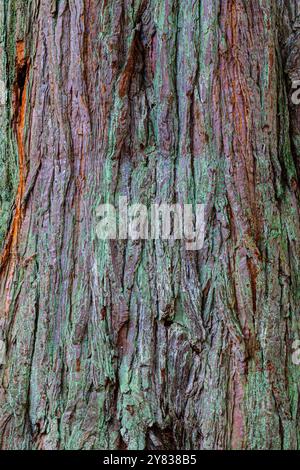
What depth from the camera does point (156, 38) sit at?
4.03 metres

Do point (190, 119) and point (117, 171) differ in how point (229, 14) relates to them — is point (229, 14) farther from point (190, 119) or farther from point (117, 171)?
point (117, 171)

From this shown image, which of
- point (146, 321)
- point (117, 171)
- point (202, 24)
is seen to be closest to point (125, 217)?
point (117, 171)

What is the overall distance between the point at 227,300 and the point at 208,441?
2.22ft

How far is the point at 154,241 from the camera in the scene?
387 centimetres

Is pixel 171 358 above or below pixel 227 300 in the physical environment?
below

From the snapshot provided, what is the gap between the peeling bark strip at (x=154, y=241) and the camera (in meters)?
3.71

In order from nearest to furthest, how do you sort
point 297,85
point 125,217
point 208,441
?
1. point 208,441
2. point 125,217
3. point 297,85

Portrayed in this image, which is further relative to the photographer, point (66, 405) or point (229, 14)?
point (229, 14)

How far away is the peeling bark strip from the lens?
3.71 metres

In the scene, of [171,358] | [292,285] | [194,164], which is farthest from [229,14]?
[171,358]

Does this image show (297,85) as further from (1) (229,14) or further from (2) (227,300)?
(2) (227,300)

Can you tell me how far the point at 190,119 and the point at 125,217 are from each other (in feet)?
1.98

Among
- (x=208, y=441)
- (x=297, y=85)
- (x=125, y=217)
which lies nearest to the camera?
(x=208, y=441)

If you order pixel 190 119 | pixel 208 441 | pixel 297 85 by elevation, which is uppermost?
pixel 297 85
